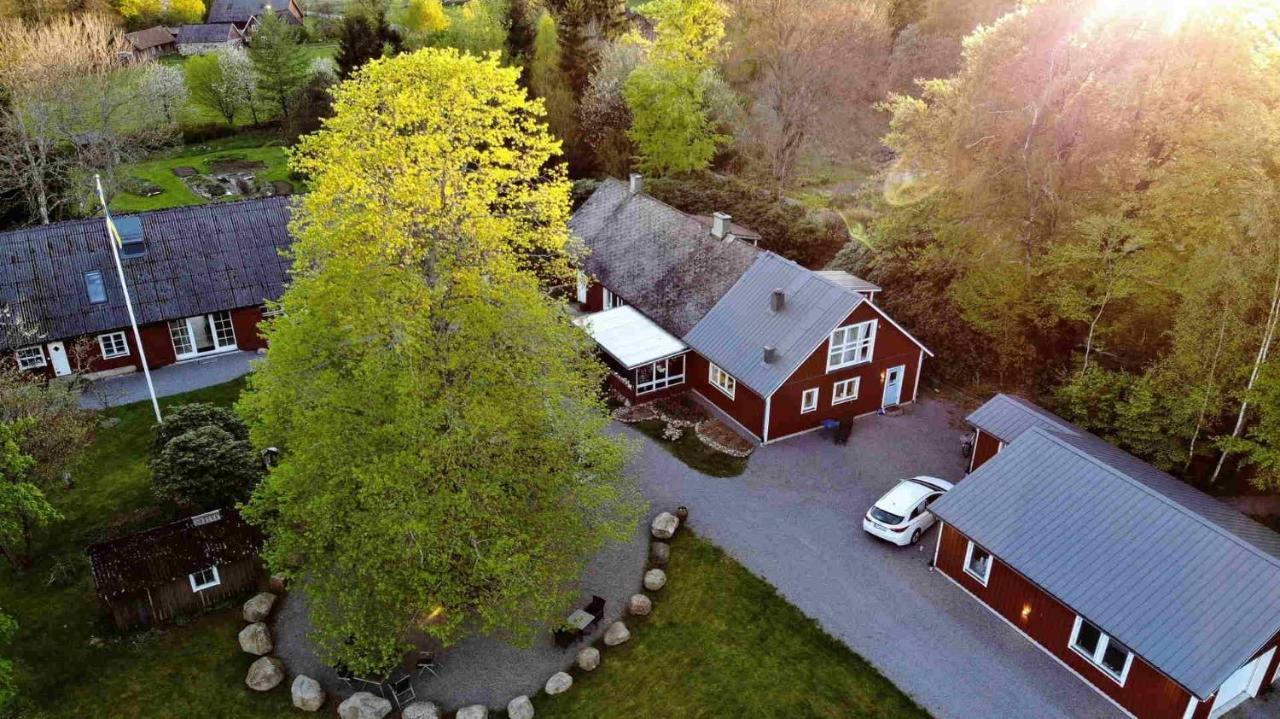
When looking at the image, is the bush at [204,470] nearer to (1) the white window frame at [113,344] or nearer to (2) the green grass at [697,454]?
(1) the white window frame at [113,344]

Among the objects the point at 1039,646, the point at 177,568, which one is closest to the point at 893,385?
the point at 1039,646

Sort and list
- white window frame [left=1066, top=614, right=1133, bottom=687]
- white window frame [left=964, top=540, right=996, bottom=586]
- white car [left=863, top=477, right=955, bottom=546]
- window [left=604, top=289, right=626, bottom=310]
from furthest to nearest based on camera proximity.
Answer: window [left=604, top=289, right=626, bottom=310] < white car [left=863, top=477, right=955, bottom=546] < white window frame [left=964, top=540, right=996, bottom=586] < white window frame [left=1066, top=614, right=1133, bottom=687]

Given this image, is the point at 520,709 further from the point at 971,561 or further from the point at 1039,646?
the point at 1039,646

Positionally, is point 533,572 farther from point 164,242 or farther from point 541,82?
point 541,82

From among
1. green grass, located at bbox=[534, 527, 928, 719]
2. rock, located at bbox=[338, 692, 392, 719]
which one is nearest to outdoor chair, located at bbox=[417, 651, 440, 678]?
rock, located at bbox=[338, 692, 392, 719]

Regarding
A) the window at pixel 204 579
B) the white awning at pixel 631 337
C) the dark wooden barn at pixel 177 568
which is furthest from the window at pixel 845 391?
the window at pixel 204 579

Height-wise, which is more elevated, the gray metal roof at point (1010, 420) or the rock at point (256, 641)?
the gray metal roof at point (1010, 420)

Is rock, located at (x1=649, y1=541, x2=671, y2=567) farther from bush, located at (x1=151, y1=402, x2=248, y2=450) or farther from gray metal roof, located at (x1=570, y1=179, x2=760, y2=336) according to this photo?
bush, located at (x1=151, y1=402, x2=248, y2=450)
